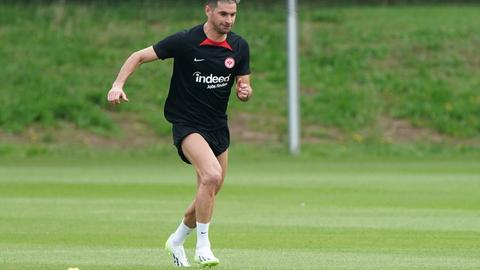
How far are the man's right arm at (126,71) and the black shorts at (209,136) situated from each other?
0.57 meters

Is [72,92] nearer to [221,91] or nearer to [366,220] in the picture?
[366,220]

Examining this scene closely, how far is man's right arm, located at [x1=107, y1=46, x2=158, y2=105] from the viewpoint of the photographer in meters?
11.2

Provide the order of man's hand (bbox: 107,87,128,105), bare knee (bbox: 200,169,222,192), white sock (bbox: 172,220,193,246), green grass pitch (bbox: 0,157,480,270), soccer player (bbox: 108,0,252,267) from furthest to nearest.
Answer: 1. green grass pitch (bbox: 0,157,480,270)
2. white sock (bbox: 172,220,193,246)
3. soccer player (bbox: 108,0,252,267)
4. bare knee (bbox: 200,169,222,192)
5. man's hand (bbox: 107,87,128,105)

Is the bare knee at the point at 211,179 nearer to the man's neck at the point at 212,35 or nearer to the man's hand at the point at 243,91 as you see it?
the man's hand at the point at 243,91

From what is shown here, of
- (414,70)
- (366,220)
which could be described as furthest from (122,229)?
(414,70)

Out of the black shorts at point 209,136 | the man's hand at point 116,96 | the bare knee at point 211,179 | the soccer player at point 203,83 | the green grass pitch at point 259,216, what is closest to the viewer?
the man's hand at point 116,96

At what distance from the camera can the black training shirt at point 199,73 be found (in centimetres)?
1166

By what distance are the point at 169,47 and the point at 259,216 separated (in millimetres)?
5898

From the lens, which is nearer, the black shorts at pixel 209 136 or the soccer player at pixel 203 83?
the soccer player at pixel 203 83

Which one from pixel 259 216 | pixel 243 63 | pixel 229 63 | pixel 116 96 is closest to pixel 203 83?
pixel 229 63

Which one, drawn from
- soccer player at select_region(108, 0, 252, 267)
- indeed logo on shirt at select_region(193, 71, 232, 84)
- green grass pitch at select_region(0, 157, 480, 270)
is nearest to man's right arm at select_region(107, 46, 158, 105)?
soccer player at select_region(108, 0, 252, 267)

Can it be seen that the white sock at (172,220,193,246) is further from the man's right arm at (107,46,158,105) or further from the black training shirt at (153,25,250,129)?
the man's right arm at (107,46,158,105)

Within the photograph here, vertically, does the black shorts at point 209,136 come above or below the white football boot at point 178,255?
above

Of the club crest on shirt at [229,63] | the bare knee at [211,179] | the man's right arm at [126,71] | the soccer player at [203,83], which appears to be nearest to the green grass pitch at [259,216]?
the bare knee at [211,179]
